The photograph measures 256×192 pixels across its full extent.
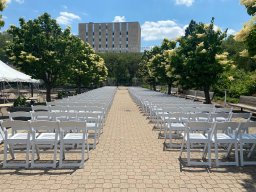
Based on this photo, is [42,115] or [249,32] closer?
[249,32]

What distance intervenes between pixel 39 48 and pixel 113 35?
111935mm

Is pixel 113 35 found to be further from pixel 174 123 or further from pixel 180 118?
pixel 180 118

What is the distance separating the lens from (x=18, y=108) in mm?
15039

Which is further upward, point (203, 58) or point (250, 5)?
point (250, 5)

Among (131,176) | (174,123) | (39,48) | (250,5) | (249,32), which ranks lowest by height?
(131,176)

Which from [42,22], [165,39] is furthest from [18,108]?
[165,39]

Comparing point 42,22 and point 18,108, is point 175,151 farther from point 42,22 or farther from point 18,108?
point 42,22

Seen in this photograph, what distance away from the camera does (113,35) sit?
126312 millimetres

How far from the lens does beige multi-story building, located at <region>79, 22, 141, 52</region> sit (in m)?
125

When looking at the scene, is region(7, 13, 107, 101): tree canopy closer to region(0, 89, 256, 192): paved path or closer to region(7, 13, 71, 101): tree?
region(7, 13, 71, 101): tree

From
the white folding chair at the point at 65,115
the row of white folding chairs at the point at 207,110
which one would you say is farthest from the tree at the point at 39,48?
the row of white folding chairs at the point at 207,110

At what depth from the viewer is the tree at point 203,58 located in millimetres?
15203

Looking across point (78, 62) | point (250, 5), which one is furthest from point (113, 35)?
point (250, 5)

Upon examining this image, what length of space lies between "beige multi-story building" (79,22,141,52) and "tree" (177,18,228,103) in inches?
4278
